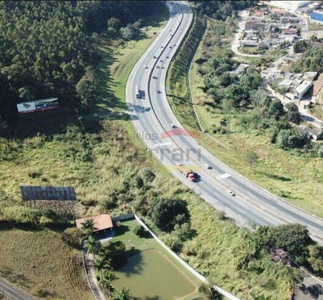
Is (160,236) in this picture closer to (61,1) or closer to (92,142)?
(92,142)

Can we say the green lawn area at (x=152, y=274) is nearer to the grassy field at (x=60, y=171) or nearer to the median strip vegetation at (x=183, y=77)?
the grassy field at (x=60, y=171)

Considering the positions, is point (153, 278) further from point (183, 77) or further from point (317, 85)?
point (317, 85)

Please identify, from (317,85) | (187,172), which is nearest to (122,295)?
(187,172)

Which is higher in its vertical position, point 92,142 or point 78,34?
point 78,34

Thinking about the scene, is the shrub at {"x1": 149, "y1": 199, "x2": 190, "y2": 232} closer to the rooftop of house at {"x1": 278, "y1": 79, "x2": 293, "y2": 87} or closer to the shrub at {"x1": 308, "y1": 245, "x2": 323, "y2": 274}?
the shrub at {"x1": 308, "y1": 245, "x2": 323, "y2": 274}

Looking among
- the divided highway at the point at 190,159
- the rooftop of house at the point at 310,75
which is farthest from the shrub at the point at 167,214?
the rooftop of house at the point at 310,75

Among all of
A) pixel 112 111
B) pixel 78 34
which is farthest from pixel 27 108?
pixel 78 34
